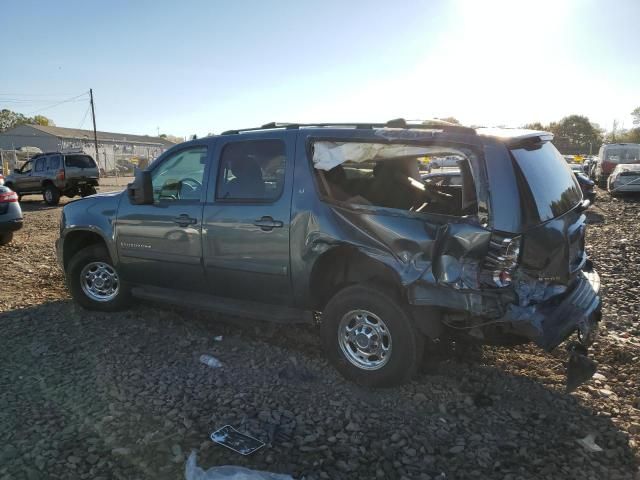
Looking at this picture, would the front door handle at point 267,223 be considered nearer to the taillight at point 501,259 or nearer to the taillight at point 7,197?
the taillight at point 501,259

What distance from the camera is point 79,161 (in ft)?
60.7

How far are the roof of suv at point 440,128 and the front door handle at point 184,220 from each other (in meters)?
0.92

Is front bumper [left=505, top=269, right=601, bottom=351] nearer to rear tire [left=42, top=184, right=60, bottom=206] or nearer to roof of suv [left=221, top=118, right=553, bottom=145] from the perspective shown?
roof of suv [left=221, top=118, right=553, bottom=145]

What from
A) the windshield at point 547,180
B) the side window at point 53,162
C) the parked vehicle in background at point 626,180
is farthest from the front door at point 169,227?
the parked vehicle in background at point 626,180

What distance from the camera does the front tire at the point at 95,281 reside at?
17.7ft

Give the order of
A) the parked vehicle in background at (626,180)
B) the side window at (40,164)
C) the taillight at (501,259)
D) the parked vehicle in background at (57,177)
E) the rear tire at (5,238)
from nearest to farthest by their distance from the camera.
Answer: the taillight at (501,259) < the rear tire at (5,238) < the parked vehicle in background at (57,177) < the parked vehicle in background at (626,180) < the side window at (40,164)

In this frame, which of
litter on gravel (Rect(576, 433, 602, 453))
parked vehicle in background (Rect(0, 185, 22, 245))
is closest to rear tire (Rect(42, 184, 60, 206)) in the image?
parked vehicle in background (Rect(0, 185, 22, 245))

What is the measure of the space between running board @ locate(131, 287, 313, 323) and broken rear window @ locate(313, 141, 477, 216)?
105 cm

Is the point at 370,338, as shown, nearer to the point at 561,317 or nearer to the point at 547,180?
the point at 561,317

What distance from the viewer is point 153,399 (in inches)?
140

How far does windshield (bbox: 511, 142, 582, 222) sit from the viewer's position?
10.9ft

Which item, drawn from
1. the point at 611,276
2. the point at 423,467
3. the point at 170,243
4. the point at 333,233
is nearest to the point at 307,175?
the point at 333,233

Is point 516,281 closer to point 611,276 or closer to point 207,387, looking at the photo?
point 207,387

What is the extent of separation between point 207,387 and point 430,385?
1714 millimetres
